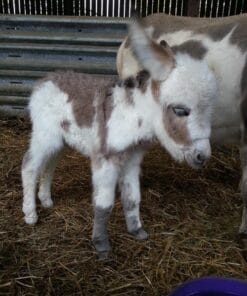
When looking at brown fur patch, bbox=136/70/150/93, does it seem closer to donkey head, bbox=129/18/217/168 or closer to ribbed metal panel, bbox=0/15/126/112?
donkey head, bbox=129/18/217/168

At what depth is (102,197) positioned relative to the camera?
2.50 m

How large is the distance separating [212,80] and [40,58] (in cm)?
253

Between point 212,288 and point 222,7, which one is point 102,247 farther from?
point 222,7

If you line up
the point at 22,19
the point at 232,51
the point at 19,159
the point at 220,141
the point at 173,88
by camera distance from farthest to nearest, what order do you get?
the point at 22,19 → the point at 19,159 → the point at 220,141 → the point at 232,51 → the point at 173,88

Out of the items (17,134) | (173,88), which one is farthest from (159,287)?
(17,134)

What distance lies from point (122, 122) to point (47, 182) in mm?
853

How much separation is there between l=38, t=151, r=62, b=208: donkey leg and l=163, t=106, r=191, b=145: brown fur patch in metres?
0.89

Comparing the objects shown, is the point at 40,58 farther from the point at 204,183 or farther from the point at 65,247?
the point at 65,247

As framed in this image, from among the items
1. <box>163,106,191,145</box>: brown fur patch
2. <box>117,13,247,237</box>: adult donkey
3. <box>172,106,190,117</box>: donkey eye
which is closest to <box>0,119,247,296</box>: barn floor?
<box>117,13,247,237</box>: adult donkey

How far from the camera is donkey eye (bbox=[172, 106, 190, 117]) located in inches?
85.0

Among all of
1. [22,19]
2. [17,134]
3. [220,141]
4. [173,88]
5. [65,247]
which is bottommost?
[17,134]

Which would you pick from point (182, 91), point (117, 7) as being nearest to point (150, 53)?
point (182, 91)

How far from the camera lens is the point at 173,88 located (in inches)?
85.2

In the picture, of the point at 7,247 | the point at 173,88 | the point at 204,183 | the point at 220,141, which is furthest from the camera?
the point at 204,183
